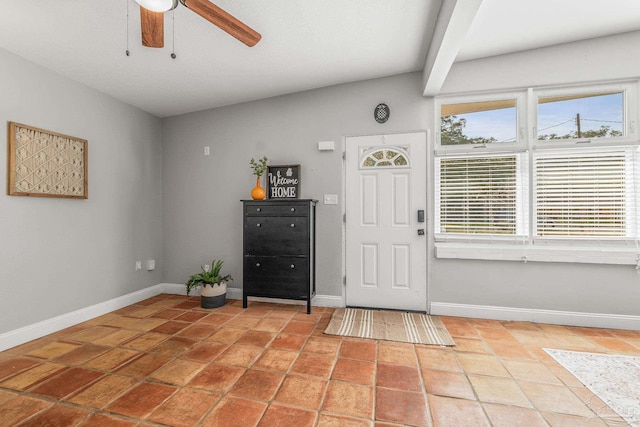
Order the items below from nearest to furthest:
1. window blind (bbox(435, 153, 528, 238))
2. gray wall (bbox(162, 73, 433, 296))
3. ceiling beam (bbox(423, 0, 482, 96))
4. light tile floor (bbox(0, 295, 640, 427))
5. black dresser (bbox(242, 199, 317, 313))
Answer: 1. light tile floor (bbox(0, 295, 640, 427))
2. ceiling beam (bbox(423, 0, 482, 96))
3. window blind (bbox(435, 153, 528, 238))
4. black dresser (bbox(242, 199, 317, 313))
5. gray wall (bbox(162, 73, 433, 296))

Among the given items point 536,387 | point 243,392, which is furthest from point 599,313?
point 243,392

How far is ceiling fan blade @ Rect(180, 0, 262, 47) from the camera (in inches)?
57.7

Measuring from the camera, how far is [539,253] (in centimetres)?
285

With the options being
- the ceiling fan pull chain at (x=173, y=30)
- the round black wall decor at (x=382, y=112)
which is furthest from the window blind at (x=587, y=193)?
the ceiling fan pull chain at (x=173, y=30)

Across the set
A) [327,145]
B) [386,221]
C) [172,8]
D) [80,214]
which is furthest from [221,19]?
[80,214]

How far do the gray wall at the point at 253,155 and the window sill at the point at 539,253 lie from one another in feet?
4.08

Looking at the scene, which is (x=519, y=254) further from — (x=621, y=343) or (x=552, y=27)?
(x=552, y=27)

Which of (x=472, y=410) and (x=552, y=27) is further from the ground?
(x=552, y=27)

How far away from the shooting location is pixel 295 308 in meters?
3.34

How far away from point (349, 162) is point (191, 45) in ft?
6.20

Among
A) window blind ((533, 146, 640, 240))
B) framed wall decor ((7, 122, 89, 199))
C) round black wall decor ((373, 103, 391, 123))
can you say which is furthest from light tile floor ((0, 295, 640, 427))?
round black wall decor ((373, 103, 391, 123))

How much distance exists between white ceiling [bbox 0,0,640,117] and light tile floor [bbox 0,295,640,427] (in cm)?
241

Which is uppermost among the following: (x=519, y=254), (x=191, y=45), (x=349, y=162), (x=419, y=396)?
(x=191, y=45)

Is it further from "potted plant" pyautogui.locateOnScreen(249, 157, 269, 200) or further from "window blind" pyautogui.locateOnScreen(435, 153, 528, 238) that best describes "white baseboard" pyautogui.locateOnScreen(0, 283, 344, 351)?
"window blind" pyautogui.locateOnScreen(435, 153, 528, 238)
